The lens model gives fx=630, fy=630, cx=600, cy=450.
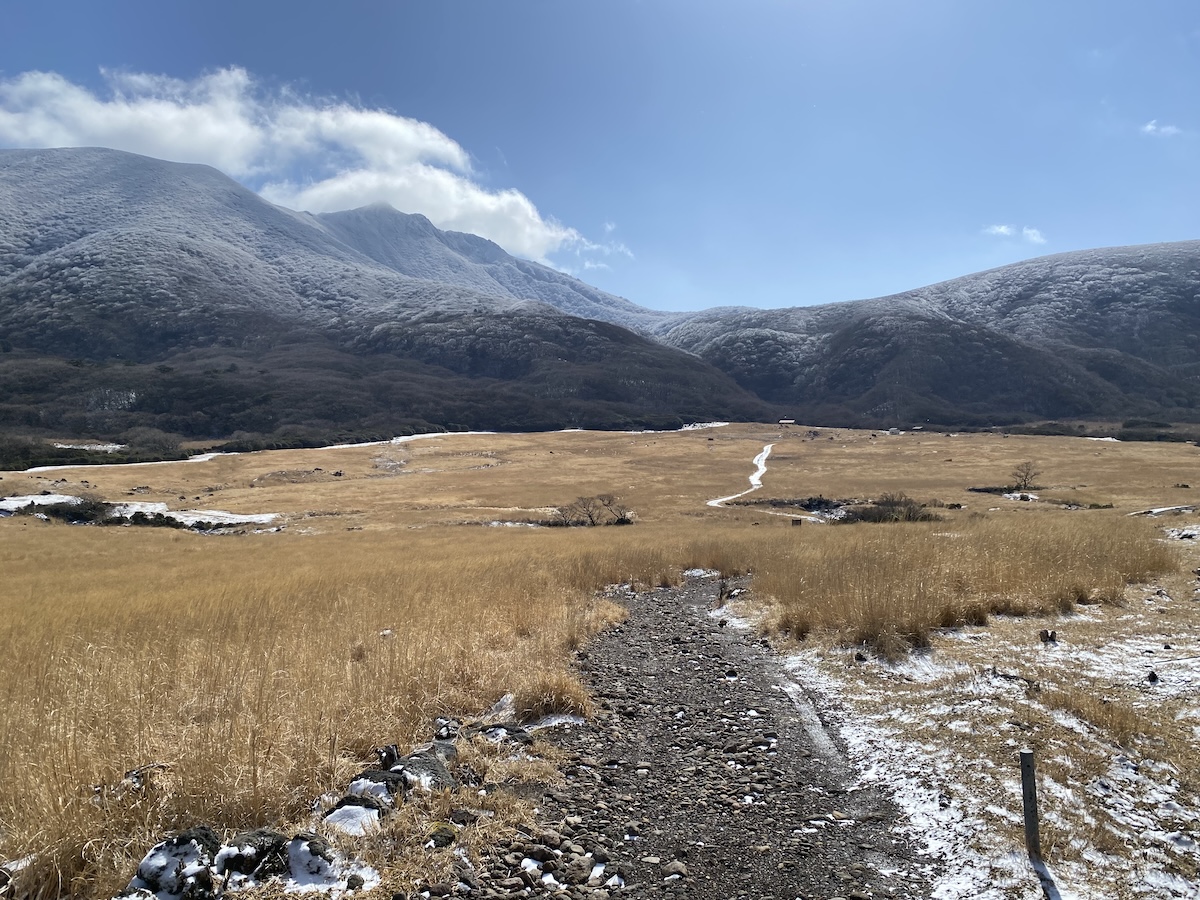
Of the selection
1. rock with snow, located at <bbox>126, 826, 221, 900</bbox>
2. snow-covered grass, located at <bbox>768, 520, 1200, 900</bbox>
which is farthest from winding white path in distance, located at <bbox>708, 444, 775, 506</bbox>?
rock with snow, located at <bbox>126, 826, 221, 900</bbox>

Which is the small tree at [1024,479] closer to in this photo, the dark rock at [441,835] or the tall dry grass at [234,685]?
the tall dry grass at [234,685]

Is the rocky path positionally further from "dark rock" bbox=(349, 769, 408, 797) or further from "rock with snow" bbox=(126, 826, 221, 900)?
"rock with snow" bbox=(126, 826, 221, 900)

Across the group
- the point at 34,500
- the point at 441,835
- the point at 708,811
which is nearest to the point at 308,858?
the point at 441,835

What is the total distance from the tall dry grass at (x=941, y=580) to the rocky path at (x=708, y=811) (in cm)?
256

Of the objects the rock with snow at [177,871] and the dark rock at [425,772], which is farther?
the dark rock at [425,772]

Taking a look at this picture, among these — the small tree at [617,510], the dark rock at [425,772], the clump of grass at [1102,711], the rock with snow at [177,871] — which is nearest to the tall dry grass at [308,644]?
the rock with snow at [177,871]

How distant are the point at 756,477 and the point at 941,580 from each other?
6673 centimetres

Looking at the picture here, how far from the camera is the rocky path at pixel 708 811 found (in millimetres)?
4906

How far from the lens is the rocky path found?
491cm

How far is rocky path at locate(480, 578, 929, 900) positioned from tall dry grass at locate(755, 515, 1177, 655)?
8.39ft

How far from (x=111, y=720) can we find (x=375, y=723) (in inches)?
96.2

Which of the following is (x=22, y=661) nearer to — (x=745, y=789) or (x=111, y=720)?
(x=111, y=720)

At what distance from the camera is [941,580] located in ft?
44.2

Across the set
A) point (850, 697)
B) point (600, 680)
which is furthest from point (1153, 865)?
point (600, 680)
